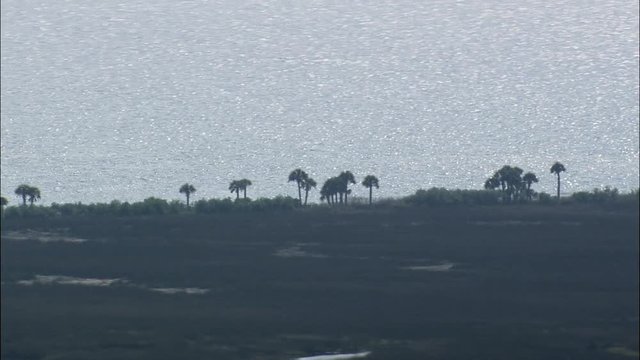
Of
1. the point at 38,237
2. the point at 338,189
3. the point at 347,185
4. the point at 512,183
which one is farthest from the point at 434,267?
the point at 347,185

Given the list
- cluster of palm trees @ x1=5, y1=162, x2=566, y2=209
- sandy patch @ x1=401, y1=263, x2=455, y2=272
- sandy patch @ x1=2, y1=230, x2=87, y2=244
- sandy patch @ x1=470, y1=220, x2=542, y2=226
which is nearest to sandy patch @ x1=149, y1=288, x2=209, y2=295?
sandy patch @ x1=401, y1=263, x2=455, y2=272

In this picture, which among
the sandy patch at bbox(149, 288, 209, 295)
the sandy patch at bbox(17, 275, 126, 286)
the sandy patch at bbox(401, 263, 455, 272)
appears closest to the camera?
the sandy patch at bbox(149, 288, 209, 295)

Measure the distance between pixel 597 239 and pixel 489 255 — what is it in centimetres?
374

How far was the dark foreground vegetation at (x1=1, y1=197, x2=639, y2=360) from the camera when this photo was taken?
1409 inches

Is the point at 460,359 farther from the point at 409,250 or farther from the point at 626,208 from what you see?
the point at 626,208

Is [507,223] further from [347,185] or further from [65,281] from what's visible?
[65,281]

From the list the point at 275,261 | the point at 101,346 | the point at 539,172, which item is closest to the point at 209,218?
the point at 275,261

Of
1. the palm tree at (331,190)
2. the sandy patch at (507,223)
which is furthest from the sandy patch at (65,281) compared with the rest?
the palm tree at (331,190)

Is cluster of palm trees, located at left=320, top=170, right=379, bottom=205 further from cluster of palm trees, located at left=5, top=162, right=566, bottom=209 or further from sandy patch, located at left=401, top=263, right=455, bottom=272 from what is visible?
sandy patch, located at left=401, top=263, right=455, bottom=272

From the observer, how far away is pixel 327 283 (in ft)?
144

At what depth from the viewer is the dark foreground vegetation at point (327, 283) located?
35.8 metres

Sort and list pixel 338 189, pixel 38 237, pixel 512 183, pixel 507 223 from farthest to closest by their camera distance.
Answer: pixel 338 189, pixel 512 183, pixel 507 223, pixel 38 237

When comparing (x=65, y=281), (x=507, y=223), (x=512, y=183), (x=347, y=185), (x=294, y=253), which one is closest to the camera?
(x=65, y=281)

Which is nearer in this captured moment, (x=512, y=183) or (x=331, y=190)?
(x=512, y=183)
